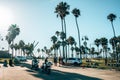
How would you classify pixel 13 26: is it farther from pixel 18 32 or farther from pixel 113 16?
pixel 113 16

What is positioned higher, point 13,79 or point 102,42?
point 102,42

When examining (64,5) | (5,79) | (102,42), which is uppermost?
(64,5)

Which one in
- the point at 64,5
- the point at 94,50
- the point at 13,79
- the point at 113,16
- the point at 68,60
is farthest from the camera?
the point at 94,50

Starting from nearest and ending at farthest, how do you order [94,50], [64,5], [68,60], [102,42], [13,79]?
[13,79]
[68,60]
[64,5]
[102,42]
[94,50]

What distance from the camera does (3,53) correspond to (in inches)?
5207

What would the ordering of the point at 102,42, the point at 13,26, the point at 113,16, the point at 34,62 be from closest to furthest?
1. the point at 34,62
2. the point at 113,16
3. the point at 13,26
4. the point at 102,42

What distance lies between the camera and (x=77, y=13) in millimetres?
79562

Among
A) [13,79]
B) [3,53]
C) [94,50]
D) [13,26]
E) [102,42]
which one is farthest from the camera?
[94,50]

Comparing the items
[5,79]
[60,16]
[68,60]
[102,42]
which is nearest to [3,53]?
[102,42]

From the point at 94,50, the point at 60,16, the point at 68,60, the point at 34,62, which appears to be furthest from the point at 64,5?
the point at 94,50

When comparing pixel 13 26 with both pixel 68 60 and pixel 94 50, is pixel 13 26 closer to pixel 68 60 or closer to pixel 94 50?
pixel 68 60

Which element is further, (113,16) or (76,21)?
(113,16)

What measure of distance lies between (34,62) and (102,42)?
90.1 meters

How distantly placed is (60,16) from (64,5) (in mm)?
3665
